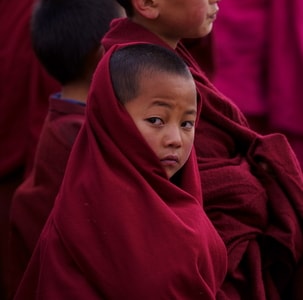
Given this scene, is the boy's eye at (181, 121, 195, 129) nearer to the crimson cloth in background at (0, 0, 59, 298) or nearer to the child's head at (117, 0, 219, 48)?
the child's head at (117, 0, 219, 48)

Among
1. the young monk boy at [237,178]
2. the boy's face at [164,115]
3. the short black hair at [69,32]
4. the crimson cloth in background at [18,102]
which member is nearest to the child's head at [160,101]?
the boy's face at [164,115]

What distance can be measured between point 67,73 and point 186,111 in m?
0.83

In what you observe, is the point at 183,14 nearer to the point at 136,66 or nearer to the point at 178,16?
the point at 178,16

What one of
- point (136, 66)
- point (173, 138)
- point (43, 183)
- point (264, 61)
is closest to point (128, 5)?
point (136, 66)

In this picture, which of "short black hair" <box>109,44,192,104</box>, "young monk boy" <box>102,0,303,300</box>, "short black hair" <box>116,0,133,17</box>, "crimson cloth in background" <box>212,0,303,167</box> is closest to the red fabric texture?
"short black hair" <box>109,44,192,104</box>

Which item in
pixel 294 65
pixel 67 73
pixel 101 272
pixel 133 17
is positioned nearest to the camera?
pixel 101 272

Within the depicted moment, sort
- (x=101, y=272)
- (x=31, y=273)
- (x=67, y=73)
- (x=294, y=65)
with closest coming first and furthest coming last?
(x=101, y=272), (x=31, y=273), (x=67, y=73), (x=294, y=65)

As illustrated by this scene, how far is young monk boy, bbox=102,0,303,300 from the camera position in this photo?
7.21ft

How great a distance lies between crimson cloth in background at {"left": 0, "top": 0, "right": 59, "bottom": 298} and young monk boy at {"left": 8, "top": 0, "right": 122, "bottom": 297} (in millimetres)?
658

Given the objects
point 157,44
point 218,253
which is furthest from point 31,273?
point 157,44

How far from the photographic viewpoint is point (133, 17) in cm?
228

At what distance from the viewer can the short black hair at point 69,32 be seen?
2.78 metres

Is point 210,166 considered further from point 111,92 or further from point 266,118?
point 266,118

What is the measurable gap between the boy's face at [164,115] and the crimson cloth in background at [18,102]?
1.56m
